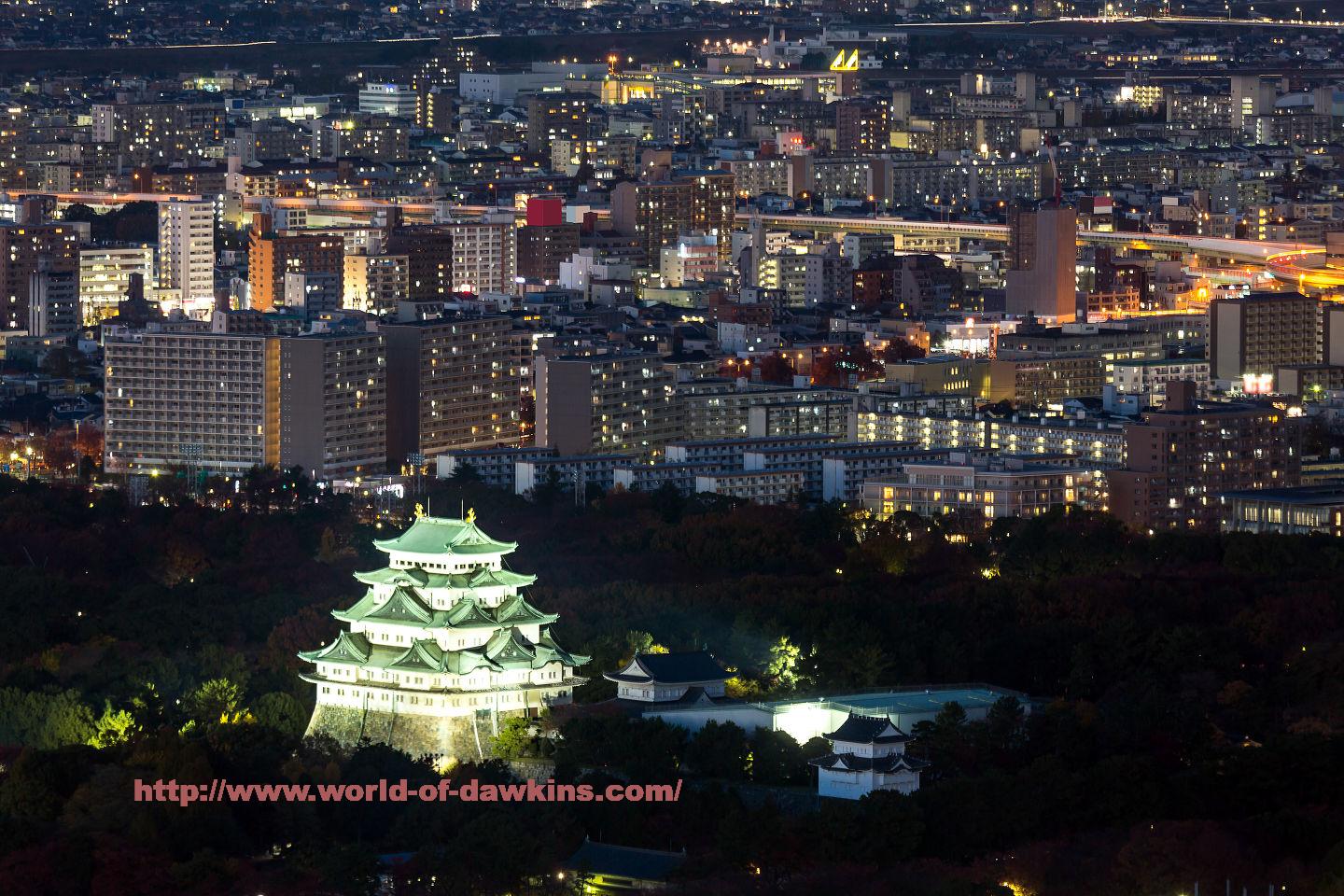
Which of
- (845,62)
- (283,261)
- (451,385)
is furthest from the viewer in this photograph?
(845,62)

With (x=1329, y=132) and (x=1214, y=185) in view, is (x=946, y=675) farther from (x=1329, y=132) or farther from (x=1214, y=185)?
(x=1329, y=132)

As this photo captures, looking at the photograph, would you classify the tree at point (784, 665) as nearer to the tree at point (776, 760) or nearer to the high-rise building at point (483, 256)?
the tree at point (776, 760)

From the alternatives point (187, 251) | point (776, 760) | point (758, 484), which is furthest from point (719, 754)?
point (187, 251)

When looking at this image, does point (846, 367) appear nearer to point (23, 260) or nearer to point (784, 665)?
point (23, 260)

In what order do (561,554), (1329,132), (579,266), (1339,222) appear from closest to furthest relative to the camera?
(561,554)
(579,266)
(1339,222)
(1329,132)

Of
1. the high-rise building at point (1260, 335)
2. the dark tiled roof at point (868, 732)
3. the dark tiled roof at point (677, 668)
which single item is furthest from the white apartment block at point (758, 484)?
the dark tiled roof at point (868, 732)

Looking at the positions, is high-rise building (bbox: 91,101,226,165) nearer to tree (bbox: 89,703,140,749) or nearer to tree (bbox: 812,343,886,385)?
tree (bbox: 812,343,886,385)

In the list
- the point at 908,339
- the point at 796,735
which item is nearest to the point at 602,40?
the point at 908,339
